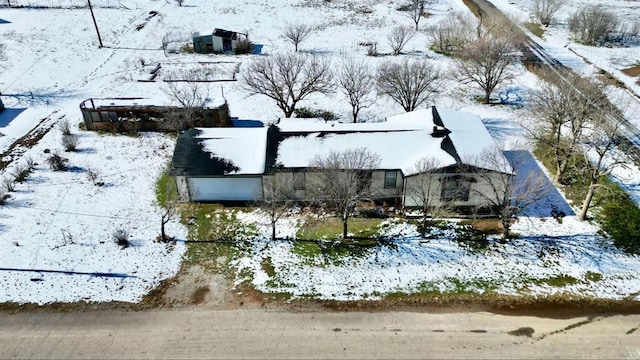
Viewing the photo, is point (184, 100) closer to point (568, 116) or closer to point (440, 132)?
point (440, 132)

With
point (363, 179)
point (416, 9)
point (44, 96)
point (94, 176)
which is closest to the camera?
point (363, 179)

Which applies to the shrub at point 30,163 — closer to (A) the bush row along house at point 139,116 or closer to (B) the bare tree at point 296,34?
(A) the bush row along house at point 139,116

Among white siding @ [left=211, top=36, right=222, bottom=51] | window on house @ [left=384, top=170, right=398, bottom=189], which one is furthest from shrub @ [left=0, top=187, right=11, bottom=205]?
white siding @ [left=211, top=36, right=222, bottom=51]

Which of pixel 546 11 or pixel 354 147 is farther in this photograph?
pixel 546 11

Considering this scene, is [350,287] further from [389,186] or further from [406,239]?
[389,186]

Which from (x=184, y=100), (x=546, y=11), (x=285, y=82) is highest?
(x=546, y=11)

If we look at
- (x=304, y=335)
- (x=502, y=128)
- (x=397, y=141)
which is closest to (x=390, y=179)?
(x=397, y=141)

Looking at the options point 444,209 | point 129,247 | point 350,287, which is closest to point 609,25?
point 444,209
